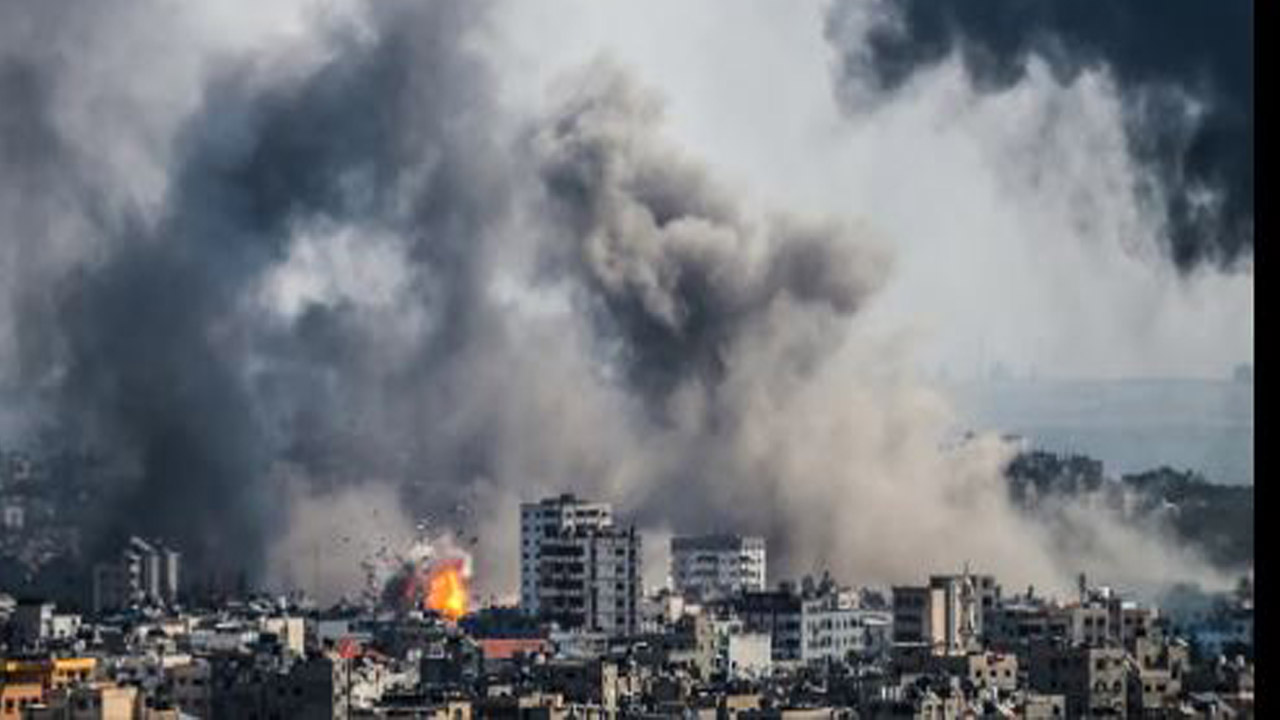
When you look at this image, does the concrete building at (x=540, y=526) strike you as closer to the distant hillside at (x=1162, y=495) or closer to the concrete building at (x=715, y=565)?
the concrete building at (x=715, y=565)

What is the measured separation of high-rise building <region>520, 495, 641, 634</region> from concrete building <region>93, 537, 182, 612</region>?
10.9 feet

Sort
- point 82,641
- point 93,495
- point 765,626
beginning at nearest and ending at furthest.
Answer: point 82,641, point 765,626, point 93,495

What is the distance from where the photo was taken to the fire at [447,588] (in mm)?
36438

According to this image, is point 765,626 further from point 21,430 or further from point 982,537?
point 21,430

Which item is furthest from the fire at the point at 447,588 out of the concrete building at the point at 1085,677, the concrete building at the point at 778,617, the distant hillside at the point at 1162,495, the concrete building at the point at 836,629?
the concrete building at the point at 1085,677

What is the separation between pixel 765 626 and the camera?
111 feet

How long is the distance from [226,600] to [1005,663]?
380 inches

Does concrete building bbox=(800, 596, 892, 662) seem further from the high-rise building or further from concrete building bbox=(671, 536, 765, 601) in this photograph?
concrete building bbox=(671, 536, 765, 601)

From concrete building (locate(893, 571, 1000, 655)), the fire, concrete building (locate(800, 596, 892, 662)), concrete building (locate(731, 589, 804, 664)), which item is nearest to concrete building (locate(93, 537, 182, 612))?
the fire

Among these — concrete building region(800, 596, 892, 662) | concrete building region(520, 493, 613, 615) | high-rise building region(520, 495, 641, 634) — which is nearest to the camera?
concrete building region(800, 596, 892, 662)

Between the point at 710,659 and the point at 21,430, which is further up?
the point at 21,430

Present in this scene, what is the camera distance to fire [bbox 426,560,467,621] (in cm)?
3644

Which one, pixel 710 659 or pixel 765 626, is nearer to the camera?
pixel 710 659
